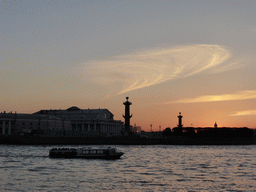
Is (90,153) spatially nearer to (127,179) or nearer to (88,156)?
(88,156)

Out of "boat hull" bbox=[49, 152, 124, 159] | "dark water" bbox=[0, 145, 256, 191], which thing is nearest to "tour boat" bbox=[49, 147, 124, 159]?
"boat hull" bbox=[49, 152, 124, 159]

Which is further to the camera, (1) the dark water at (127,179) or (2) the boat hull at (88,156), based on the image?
(2) the boat hull at (88,156)

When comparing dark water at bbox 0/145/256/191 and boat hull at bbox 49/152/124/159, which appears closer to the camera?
dark water at bbox 0/145/256/191

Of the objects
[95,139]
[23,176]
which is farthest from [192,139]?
[23,176]

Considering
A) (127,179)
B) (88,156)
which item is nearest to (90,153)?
(88,156)

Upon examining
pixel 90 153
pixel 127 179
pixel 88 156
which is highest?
pixel 90 153

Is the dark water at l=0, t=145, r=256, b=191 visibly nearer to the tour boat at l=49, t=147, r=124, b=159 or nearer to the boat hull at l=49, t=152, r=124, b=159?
the boat hull at l=49, t=152, r=124, b=159

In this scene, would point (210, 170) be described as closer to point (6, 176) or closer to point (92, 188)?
point (92, 188)

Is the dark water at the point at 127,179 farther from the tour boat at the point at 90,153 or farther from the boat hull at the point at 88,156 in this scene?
the tour boat at the point at 90,153

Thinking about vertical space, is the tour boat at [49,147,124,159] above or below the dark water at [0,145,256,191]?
above

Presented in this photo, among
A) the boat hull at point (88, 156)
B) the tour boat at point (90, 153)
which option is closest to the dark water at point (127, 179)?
the boat hull at point (88, 156)

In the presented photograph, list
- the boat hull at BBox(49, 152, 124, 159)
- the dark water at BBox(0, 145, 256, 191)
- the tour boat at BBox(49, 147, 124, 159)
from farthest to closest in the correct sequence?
the tour boat at BBox(49, 147, 124, 159)
the boat hull at BBox(49, 152, 124, 159)
the dark water at BBox(0, 145, 256, 191)

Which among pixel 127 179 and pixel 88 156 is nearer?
pixel 127 179

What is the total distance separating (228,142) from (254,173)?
13902cm
